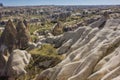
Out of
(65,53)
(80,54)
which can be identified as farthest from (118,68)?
(65,53)

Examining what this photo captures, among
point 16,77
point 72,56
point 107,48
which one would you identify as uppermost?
point 107,48

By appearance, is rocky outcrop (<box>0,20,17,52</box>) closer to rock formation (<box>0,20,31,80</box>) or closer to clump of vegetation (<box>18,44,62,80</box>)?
rock formation (<box>0,20,31,80</box>)

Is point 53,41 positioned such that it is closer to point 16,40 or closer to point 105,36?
point 16,40

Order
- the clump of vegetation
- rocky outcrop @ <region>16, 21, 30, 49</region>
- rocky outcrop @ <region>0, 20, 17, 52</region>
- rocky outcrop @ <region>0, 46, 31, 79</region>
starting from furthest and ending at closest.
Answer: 1. rocky outcrop @ <region>16, 21, 30, 49</region>
2. rocky outcrop @ <region>0, 20, 17, 52</region>
3. rocky outcrop @ <region>0, 46, 31, 79</region>
4. the clump of vegetation

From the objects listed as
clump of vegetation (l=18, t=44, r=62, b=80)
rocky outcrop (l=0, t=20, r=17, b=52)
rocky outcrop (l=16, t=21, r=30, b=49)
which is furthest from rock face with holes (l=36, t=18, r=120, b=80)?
rocky outcrop (l=0, t=20, r=17, b=52)

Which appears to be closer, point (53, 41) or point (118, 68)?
point (118, 68)

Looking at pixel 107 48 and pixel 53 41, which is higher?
pixel 107 48

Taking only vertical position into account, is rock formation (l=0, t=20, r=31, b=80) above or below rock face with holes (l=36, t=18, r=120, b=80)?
below

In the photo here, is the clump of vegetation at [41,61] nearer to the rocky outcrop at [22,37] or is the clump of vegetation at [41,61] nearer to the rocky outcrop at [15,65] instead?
the rocky outcrop at [15,65]

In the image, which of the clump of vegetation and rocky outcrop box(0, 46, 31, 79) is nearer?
the clump of vegetation

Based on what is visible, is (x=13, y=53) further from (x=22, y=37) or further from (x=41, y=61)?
(x=22, y=37)
